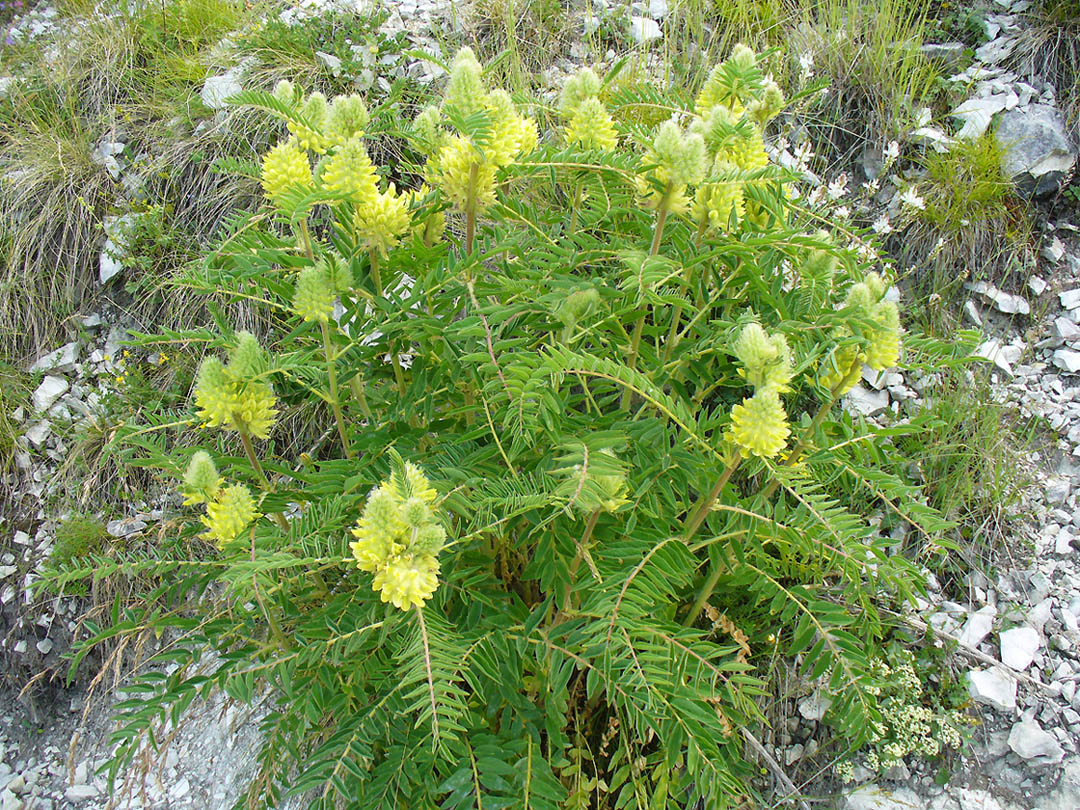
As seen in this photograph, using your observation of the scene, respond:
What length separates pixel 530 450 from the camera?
171 cm

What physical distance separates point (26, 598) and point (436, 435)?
2147mm

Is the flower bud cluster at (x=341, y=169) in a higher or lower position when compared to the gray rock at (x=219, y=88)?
higher

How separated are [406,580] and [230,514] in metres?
0.50

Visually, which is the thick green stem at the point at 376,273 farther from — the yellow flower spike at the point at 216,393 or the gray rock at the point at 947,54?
the gray rock at the point at 947,54

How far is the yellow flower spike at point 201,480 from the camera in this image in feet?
5.24

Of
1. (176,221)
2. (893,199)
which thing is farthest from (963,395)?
(176,221)

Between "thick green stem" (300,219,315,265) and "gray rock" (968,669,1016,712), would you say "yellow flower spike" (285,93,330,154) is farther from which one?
"gray rock" (968,669,1016,712)

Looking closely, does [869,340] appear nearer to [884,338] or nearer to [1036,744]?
[884,338]

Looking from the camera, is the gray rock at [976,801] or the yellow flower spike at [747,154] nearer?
the yellow flower spike at [747,154]

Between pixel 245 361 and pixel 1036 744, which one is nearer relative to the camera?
pixel 245 361

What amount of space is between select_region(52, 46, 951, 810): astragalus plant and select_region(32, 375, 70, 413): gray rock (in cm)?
183

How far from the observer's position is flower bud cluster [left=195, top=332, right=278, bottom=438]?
61.6 inches

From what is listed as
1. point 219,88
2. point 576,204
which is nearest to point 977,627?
point 576,204

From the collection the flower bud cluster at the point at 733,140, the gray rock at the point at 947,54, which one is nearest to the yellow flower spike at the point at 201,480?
the flower bud cluster at the point at 733,140
